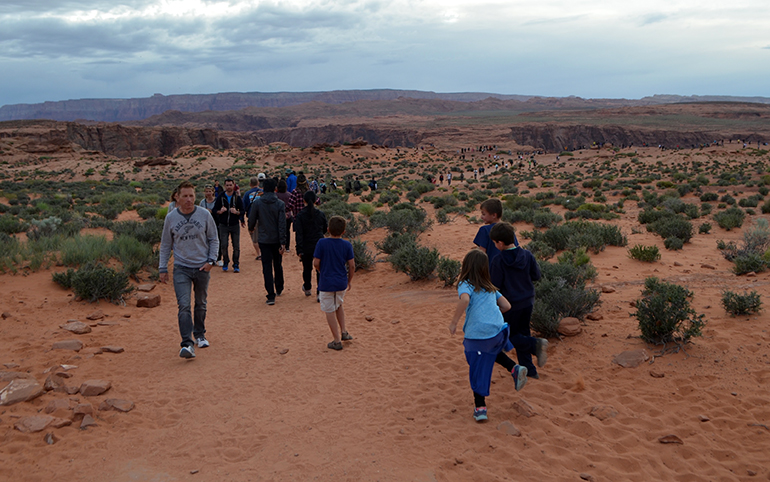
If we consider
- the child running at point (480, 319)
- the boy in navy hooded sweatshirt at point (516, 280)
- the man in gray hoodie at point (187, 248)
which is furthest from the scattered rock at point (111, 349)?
the boy in navy hooded sweatshirt at point (516, 280)

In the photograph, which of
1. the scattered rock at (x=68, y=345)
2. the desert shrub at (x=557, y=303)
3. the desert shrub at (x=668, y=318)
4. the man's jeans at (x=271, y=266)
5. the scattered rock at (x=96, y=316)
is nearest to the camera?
the desert shrub at (x=668, y=318)

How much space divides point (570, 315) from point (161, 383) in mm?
5353

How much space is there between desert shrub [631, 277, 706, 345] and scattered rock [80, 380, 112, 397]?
6.27 meters

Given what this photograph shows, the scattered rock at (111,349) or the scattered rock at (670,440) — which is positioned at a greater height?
the scattered rock at (670,440)

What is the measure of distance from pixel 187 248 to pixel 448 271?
4913 millimetres

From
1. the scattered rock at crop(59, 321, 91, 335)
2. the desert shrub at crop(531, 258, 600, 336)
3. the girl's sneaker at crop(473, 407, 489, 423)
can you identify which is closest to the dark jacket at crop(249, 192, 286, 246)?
the scattered rock at crop(59, 321, 91, 335)

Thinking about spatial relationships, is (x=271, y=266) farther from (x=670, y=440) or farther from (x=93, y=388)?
(x=670, y=440)

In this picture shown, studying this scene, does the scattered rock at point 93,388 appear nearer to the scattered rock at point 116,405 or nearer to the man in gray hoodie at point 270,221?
the scattered rock at point 116,405

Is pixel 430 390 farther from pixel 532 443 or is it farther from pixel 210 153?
pixel 210 153

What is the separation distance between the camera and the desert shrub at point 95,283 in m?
8.24

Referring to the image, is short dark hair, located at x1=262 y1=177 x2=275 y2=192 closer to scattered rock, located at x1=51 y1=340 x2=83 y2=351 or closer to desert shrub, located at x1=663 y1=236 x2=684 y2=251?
scattered rock, located at x1=51 y1=340 x2=83 y2=351

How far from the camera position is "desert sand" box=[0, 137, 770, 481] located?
3.85 m

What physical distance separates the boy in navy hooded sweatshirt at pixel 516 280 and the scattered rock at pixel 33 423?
4488 mm

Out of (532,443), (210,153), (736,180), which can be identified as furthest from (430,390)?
(210,153)
